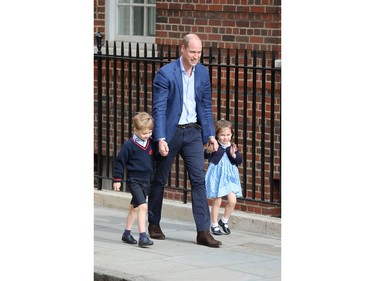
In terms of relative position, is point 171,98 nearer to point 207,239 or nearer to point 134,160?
point 134,160

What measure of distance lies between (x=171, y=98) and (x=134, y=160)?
1.96ft

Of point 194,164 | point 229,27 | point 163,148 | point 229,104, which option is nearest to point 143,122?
point 163,148

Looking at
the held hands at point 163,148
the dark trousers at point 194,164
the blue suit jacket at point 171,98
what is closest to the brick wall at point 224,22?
the blue suit jacket at point 171,98

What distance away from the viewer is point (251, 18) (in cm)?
1288

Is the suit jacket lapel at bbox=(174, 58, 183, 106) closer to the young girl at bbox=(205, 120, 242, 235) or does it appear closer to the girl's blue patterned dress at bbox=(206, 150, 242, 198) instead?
the young girl at bbox=(205, 120, 242, 235)

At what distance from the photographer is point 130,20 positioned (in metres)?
14.7

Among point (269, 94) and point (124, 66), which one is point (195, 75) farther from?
point (124, 66)

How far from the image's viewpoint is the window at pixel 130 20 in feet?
47.6

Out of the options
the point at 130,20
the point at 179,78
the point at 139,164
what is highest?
the point at 130,20

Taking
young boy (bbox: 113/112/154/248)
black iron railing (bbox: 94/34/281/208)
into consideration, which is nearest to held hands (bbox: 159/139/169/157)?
young boy (bbox: 113/112/154/248)

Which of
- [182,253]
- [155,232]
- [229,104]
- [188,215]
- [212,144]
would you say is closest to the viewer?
[182,253]

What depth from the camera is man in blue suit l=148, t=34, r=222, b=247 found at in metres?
10.3

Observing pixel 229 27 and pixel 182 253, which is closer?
pixel 182 253
